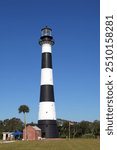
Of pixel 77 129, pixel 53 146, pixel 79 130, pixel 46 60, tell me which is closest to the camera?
pixel 53 146

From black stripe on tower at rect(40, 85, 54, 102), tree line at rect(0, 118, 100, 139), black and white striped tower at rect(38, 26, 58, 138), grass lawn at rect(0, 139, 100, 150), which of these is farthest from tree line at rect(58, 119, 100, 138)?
grass lawn at rect(0, 139, 100, 150)

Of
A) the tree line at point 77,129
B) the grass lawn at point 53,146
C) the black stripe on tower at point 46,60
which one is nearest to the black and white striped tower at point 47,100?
the black stripe on tower at point 46,60

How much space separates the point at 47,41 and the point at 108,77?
63.9 meters

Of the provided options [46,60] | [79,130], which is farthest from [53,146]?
[79,130]

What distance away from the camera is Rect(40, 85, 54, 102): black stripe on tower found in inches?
2547

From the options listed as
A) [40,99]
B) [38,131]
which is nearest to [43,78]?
[40,99]

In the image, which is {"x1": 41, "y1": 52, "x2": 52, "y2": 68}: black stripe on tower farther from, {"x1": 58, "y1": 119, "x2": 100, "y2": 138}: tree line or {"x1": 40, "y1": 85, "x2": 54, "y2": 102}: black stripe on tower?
{"x1": 58, "y1": 119, "x2": 100, "y2": 138}: tree line

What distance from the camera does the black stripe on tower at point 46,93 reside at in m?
64.7

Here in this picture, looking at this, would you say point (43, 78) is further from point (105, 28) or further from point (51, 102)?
point (105, 28)

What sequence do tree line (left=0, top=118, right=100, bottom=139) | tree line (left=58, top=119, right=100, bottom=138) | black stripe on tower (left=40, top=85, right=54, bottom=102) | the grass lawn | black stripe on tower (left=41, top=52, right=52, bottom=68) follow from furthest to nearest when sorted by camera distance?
tree line (left=58, top=119, right=100, bottom=138)
tree line (left=0, top=118, right=100, bottom=139)
black stripe on tower (left=41, top=52, right=52, bottom=68)
black stripe on tower (left=40, top=85, right=54, bottom=102)
the grass lawn

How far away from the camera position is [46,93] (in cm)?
6462

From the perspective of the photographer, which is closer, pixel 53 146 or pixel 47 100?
pixel 53 146

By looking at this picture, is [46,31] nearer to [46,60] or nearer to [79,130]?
[46,60]

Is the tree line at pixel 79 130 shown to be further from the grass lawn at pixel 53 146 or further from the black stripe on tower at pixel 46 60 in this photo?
the grass lawn at pixel 53 146
